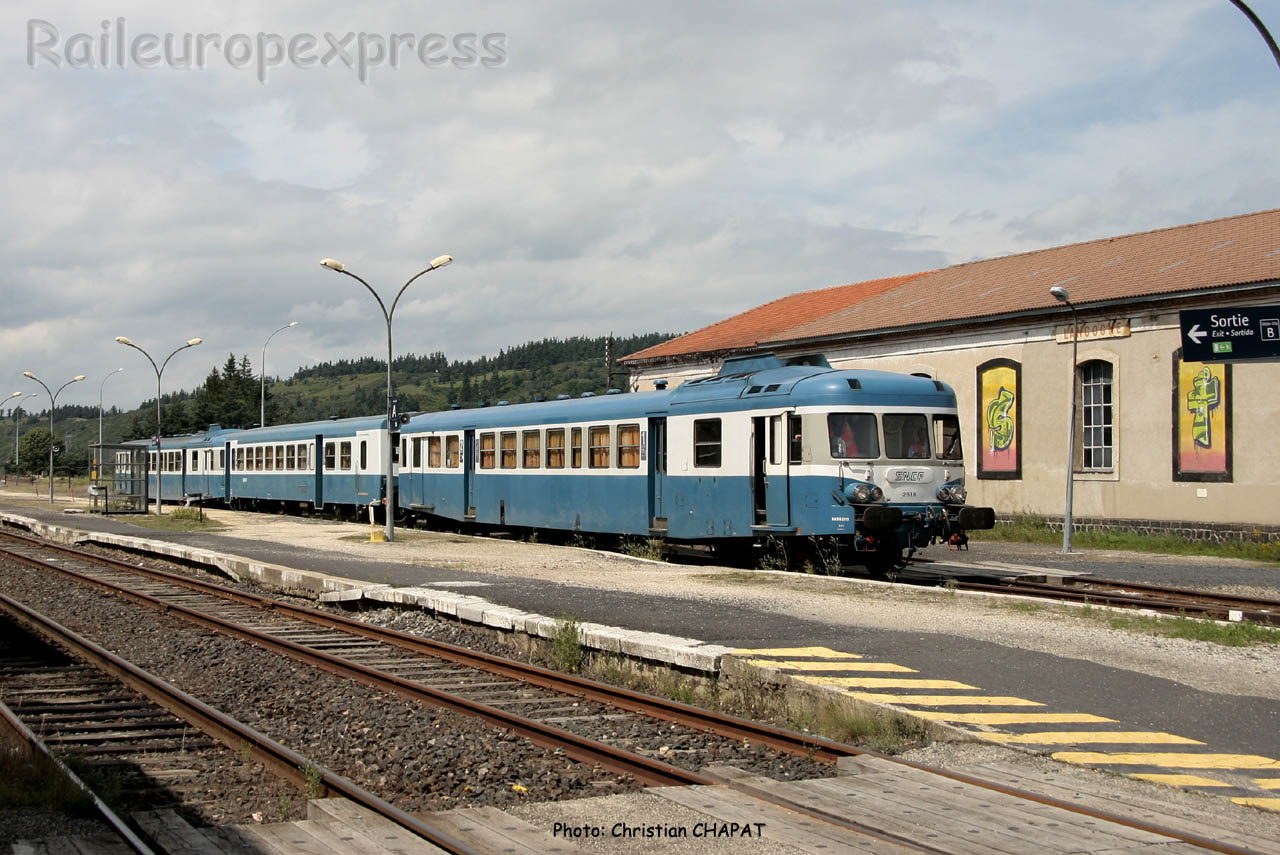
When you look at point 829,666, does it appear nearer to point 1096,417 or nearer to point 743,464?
point 743,464

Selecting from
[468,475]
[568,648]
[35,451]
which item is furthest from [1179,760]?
[35,451]

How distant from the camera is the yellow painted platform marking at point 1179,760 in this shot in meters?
7.18

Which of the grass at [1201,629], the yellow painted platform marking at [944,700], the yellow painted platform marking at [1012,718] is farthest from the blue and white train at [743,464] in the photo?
the yellow painted platform marking at [1012,718]

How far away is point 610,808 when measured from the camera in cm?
653

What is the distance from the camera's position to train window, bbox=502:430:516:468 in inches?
998

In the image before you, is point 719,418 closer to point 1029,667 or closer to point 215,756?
point 1029,667

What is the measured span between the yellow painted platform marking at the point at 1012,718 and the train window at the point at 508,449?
17.6 m

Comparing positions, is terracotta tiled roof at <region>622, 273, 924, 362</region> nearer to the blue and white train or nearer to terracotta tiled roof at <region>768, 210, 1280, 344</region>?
terracotta tiled roof at <region>768, 210, 1280, 344</region>

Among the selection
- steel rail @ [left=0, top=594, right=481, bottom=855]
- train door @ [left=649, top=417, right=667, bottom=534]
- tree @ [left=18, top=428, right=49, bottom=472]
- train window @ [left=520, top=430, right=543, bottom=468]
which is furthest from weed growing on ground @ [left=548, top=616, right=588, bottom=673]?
tree @ [left=18, top=428, right=49, bottom=472]

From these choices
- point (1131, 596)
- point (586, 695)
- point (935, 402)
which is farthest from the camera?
point (935, 402)

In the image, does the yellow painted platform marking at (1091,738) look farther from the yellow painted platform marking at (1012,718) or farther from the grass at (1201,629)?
the grass at (1201,629)

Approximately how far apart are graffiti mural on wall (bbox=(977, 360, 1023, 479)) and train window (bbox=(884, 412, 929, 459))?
1490cm

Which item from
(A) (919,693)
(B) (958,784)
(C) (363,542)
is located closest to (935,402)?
(A) (919,693)

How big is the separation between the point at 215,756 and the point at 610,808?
10.8ft
